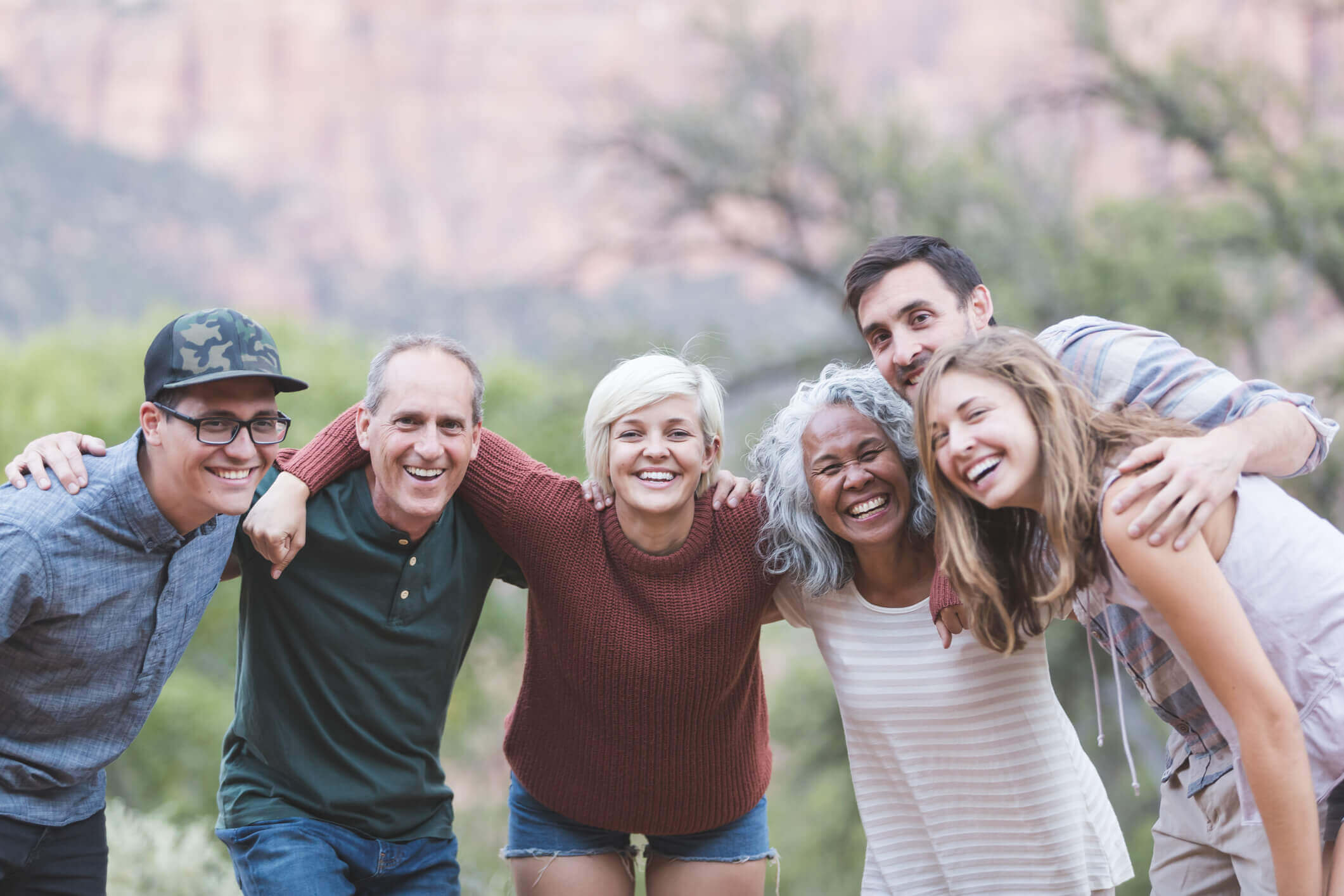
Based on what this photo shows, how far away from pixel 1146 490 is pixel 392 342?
1.74m

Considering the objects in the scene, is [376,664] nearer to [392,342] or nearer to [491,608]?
[392,342]

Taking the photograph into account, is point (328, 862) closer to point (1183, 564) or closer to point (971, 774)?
point (971, 774)

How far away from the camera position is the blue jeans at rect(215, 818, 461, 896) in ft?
8.64

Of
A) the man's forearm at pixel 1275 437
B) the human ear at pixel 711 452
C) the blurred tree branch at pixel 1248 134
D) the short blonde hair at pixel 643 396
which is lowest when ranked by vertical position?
the man's forearm at pixel 1275 437

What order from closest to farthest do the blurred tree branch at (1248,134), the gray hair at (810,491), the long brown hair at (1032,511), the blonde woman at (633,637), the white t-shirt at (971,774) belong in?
the long brown hair at (1032,511)
the white t-shirt at (971,774)
the gray hair at (810,491)
the blonde woman at (633,637)
the blurred tree branch at (1248,134)

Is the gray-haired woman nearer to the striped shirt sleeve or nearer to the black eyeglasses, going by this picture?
the striped shirt sleeve

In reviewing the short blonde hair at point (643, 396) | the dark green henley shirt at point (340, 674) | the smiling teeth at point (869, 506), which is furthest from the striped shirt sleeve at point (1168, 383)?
the dark green henley shirt at point (340, 674)

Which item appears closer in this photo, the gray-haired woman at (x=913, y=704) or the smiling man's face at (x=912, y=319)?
the gray-haired woman at (x=913, y=704)

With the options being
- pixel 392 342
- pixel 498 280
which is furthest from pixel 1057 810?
pixel 498 280

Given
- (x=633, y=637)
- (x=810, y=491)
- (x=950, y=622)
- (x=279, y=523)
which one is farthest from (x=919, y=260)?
(x=279, y=523)

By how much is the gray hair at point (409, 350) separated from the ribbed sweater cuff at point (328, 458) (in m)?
0.08

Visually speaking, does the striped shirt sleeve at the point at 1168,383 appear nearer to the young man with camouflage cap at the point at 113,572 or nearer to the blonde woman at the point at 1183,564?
the blonde woman at the point at 1183,564

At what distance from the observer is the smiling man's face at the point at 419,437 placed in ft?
9.09

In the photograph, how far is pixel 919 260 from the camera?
2.87 m
